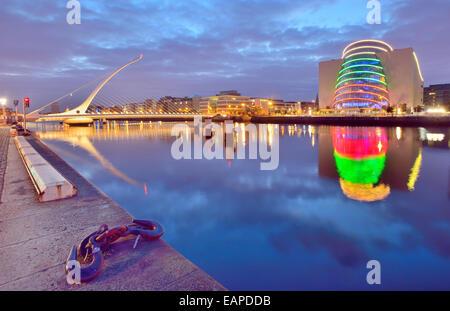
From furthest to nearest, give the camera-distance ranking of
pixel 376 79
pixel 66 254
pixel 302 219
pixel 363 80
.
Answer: pixel 363 80 < pixel 376 79 < pixel 302 219 < pixel 66 254

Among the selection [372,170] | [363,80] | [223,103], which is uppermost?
[223,103]

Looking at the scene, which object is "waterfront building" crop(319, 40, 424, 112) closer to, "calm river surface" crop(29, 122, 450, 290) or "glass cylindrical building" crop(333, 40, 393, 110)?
"glass cylindrical building" crop(333, 40, 393, 110)

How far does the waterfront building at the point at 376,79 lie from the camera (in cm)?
8294

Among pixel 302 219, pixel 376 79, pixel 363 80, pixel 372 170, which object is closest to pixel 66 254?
pixel 302 219

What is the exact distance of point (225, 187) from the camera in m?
12.2

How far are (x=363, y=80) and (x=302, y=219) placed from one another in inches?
3503

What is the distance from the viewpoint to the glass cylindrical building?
82.7 metres

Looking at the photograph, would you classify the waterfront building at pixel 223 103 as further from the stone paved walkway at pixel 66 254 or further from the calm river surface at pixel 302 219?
the stone paved walkway at pixel 66 254

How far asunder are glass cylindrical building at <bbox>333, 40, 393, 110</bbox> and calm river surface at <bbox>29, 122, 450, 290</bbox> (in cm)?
7535

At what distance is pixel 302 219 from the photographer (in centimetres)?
816

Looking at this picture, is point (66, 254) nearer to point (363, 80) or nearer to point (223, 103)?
point (363, 80)

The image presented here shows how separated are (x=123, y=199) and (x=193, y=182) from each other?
3663 mm
